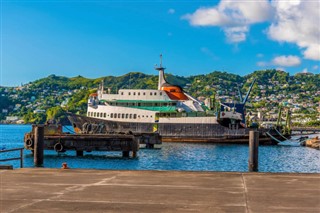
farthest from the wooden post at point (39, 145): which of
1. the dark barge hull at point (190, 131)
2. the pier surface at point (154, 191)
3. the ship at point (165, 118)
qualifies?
the ship at point (165, 118)

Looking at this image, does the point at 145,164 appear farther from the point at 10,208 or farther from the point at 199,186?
the point at 10,208

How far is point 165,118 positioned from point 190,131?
4.29 metres

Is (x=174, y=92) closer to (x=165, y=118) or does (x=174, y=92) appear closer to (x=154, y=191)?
(x=165, y=118)

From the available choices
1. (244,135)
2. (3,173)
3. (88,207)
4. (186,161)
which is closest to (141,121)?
(244,135)

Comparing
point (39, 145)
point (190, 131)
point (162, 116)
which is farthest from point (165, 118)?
point (39, 145)

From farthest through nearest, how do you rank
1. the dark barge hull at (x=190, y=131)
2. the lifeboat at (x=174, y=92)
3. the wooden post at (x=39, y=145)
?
the lifeboat at (x=174, y=92)
the dark barge hull at (x=190, y=131)
the wooden post at (x=39, y=145)

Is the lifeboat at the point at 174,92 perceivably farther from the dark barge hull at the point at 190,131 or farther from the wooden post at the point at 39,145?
the wooden post at the point at 39,145

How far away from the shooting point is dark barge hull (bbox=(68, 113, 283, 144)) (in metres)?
70.6

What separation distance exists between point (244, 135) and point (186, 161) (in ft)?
97.6

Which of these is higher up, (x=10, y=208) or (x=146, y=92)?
(x=146, y=92)

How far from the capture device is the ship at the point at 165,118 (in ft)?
233

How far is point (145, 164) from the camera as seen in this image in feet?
126

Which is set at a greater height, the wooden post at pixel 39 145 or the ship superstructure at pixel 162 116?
the ship superstructure at pixel 162 116

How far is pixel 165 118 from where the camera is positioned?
73750mm
